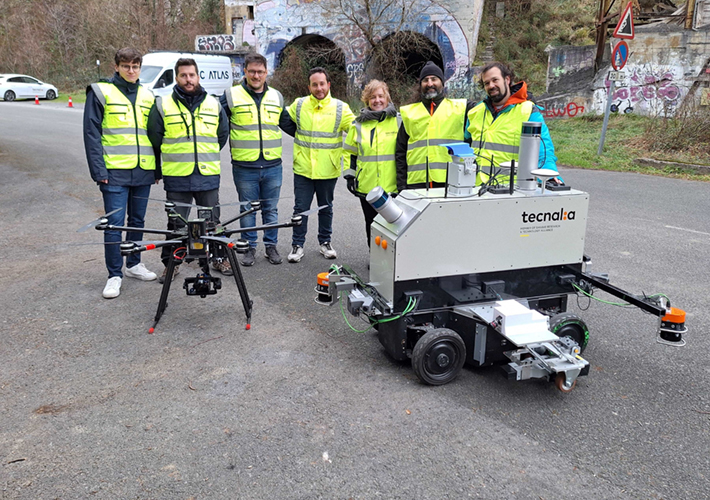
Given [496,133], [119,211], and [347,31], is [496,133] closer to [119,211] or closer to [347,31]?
[119,211]

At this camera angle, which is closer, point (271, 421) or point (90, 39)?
point (271, 421)

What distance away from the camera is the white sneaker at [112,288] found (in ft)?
17.8

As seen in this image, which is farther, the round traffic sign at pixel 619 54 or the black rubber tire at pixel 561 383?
the round traffic sign at pixel 619 54

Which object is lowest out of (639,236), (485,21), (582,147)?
(639,236)

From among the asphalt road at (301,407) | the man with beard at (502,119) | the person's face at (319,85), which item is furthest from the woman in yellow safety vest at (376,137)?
the asphalt road at (301,407)

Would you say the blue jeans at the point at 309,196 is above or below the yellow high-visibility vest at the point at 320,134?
below

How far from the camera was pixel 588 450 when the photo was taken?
10.4 ft

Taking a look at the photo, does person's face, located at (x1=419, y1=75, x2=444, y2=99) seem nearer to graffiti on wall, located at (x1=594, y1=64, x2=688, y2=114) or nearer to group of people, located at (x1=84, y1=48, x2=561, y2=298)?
group of people, located at (x1=84, y1=48, x2=561, y2=298)

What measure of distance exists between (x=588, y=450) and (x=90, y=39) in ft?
141

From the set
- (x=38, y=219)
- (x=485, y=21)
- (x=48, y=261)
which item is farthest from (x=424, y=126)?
(x=485, y=21)

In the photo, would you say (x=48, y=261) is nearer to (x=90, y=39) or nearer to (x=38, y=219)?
(x=38, y=219)

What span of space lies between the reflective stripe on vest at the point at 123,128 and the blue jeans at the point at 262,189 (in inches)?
40.4

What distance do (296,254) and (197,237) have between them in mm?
1990

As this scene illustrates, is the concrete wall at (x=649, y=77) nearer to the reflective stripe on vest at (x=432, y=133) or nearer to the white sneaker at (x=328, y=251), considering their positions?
the white sneaker at (x=328, y=251)
